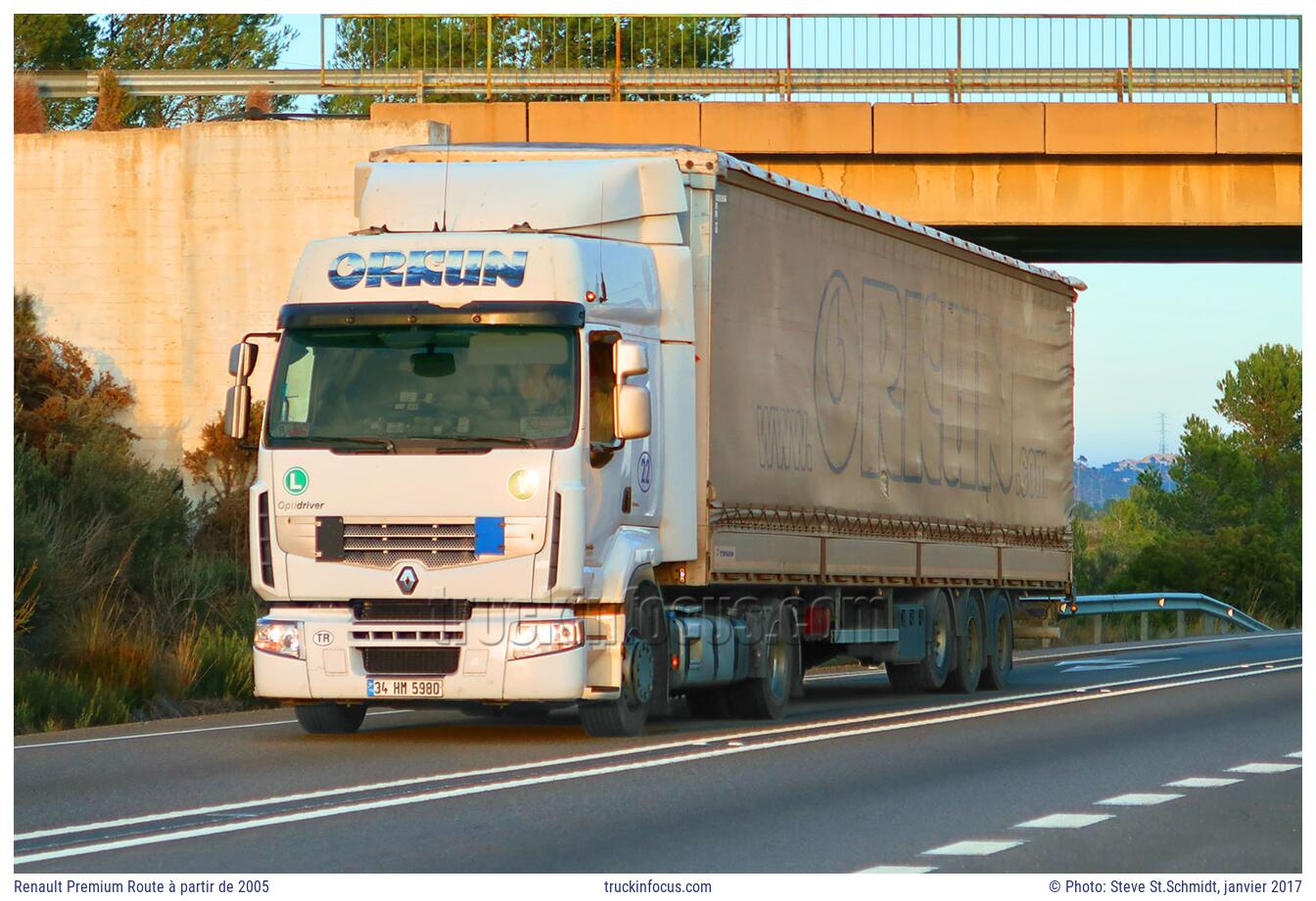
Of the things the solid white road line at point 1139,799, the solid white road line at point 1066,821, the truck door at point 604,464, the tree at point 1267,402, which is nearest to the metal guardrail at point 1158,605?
the truck door at point 604,464

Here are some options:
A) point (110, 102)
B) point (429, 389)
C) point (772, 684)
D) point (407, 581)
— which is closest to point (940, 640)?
point (772, 684)

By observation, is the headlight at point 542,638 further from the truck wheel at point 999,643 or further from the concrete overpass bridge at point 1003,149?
the concrete overpass bridge at point 1003,149

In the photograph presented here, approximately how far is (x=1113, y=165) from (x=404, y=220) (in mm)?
19148

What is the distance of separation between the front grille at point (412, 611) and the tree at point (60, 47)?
32286 mm

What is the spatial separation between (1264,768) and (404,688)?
214 inches

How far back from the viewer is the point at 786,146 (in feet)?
104

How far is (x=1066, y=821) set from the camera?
10.7 meters

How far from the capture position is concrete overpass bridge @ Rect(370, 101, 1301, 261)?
104 feet

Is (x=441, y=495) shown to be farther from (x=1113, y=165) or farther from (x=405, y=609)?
(x=1113, y=165)

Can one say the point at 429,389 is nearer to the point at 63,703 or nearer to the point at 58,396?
the point at 63,703

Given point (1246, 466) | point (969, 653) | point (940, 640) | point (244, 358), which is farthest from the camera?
point (1246, 466)

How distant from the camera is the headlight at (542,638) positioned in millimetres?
14320

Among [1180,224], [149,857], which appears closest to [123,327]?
[1180,224]

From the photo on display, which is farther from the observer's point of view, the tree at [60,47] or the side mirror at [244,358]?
the tree at [60,47]
